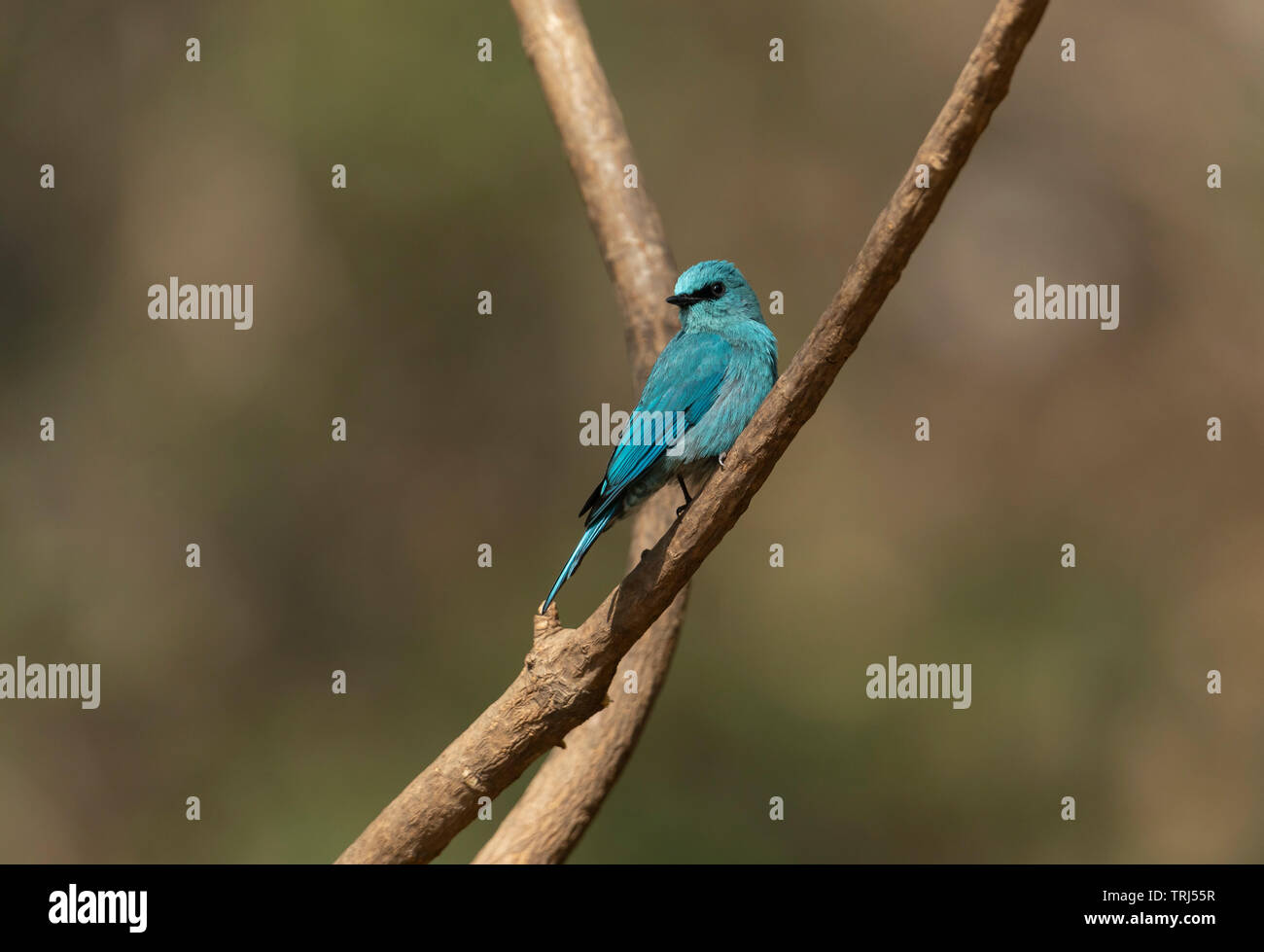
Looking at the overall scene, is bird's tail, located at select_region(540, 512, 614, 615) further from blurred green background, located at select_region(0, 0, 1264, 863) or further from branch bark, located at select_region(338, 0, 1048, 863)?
blurred green background, located at select_region(0, 0, 1264, 863)

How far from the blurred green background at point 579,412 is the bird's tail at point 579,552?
5843mm

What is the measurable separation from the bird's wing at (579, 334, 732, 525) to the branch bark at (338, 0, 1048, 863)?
39cm

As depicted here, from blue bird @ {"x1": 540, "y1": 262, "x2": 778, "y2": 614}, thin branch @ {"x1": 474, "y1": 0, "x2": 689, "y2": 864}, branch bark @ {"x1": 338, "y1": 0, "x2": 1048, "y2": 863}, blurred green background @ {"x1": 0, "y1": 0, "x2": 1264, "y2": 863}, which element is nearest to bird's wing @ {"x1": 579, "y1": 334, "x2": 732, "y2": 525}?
blue bird @ {"x1": 540, "y1": 262, "x2": 778, "y2": 614}

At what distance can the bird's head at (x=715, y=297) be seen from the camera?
455 centimetres

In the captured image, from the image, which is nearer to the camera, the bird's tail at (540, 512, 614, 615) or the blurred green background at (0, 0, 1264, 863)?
the bird's tail at (540, 512, 614, 615)

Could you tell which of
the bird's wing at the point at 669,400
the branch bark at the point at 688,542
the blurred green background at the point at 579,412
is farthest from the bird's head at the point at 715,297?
the blurred green background at the point at 579,412

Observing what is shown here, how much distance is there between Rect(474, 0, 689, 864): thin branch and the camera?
4781mm

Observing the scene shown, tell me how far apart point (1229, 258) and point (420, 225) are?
21.0 feet

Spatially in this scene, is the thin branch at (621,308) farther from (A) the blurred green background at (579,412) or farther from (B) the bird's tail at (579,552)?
(A) the blurred green background at (579,412)

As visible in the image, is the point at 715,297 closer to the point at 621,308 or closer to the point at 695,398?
the point at 695,398

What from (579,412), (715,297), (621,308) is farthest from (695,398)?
(579,412)

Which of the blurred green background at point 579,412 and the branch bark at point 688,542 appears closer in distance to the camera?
the branch bark at point 688,542

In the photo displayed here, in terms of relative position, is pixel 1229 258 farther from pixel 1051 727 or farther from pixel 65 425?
pixel 65 425

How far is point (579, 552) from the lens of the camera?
3742mm
